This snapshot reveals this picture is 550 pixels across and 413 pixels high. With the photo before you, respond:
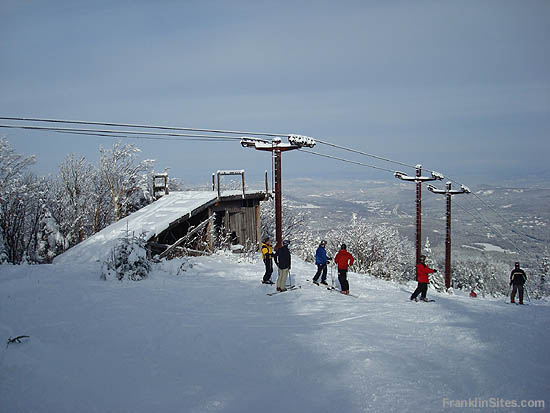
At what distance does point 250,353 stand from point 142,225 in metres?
12.3

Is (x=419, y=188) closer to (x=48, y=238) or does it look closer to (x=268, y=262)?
(x=268, y=262)

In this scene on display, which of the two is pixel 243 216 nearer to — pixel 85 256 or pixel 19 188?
pixel 85 256

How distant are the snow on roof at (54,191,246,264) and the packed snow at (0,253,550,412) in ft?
13.3

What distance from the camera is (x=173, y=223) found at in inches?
714

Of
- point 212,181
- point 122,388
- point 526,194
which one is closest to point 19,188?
point 212,181

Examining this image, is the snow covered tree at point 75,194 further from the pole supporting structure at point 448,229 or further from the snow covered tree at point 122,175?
the pole supporting structure at point 448,229

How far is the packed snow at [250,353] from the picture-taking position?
5184 millimetres

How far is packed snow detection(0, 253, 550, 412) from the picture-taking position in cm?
518

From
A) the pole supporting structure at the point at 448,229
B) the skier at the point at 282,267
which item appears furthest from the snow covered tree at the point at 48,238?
the pole supporting structure at the point at 448,229

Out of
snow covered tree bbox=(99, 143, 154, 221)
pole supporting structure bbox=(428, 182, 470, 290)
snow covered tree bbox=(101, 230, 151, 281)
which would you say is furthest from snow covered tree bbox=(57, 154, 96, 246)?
pole supporting structure bbox=(428, 182, 470, 290)

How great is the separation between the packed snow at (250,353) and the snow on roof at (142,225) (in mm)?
4047

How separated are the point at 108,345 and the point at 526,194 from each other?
5320 inches

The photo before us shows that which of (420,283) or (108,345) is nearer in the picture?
(108,345)

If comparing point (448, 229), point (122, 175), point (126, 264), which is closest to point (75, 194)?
point (122, 175)
